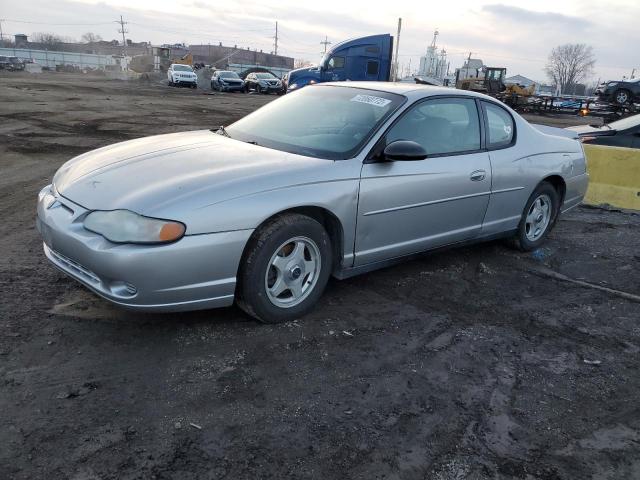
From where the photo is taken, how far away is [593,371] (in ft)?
10.8

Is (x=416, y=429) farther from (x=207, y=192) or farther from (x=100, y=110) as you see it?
(x=100, y=110)

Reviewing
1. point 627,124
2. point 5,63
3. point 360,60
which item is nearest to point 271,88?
point 360,60

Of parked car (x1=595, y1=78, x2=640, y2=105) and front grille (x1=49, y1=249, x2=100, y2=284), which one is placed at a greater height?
parked car (x1=595, y1=78, x2=640, y2=105)

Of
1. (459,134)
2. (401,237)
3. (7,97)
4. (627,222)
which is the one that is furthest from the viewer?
(7,97)

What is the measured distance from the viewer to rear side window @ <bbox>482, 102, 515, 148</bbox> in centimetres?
471

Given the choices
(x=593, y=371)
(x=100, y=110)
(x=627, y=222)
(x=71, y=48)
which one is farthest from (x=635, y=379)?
(x=71, y=48)

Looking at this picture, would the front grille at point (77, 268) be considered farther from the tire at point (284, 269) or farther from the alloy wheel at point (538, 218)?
the alloy wheel at point (538, 218)

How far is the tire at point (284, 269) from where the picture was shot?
10.7ft

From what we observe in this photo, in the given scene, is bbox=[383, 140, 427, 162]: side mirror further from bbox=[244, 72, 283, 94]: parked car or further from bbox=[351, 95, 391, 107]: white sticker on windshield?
bbox=[244, 72, 283, 94]: parked car

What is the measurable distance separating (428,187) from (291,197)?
1.26m

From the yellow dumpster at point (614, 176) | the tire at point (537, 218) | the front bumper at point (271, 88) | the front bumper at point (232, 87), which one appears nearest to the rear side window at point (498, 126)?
the tire at point (537, 218)

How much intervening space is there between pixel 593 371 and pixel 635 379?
23 cm

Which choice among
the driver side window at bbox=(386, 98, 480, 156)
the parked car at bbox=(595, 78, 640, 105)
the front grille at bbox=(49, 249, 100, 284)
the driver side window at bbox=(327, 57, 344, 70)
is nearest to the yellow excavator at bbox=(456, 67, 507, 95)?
the parked car at bbox=(595, 78, 640, 105)

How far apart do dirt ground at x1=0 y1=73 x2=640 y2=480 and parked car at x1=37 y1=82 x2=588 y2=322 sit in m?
0.34
